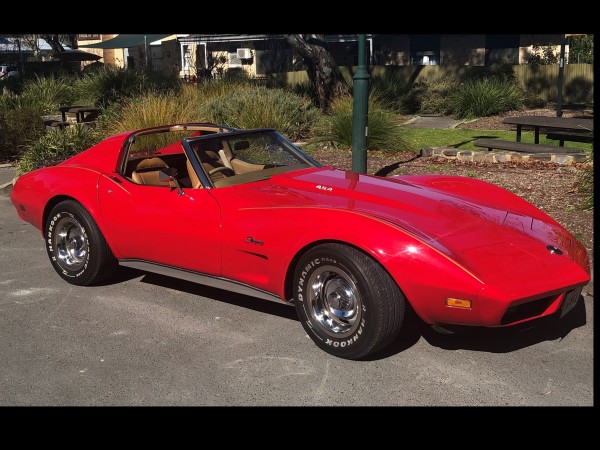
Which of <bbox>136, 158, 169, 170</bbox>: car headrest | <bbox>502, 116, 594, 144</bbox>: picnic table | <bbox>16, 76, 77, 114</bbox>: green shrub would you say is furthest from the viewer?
<bbox>16, 76, 77, 114</bbox>: green shrub

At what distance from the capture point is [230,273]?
16.6ft

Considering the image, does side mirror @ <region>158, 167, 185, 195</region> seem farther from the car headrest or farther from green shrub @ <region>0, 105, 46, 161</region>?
green shrub @ <region>0, 105, 46, 161</region>

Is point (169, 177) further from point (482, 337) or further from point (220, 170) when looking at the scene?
point (482, 337)

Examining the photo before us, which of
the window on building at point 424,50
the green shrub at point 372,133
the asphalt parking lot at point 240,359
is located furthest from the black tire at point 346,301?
the window on building at point 424,50

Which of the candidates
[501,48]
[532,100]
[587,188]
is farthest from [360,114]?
[501,48]

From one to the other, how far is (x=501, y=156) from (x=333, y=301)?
7411 millimetres

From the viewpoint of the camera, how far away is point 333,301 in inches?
177

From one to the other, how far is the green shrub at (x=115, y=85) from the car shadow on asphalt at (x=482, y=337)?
14.8 meters

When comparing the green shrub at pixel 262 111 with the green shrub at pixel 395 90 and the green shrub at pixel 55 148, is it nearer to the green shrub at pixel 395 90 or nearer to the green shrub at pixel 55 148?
the green shrub at pixel 55 148

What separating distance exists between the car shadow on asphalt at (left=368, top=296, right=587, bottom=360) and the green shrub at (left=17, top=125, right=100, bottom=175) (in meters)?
7.86

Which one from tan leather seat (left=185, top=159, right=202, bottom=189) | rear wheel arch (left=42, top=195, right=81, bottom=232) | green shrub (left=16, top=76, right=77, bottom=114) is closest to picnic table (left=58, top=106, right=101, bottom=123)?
green shrub (left=16, top=76, right=77, bottom=114)

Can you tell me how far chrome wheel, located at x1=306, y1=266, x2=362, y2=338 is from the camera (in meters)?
4.40

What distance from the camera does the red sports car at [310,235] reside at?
4.17 m
